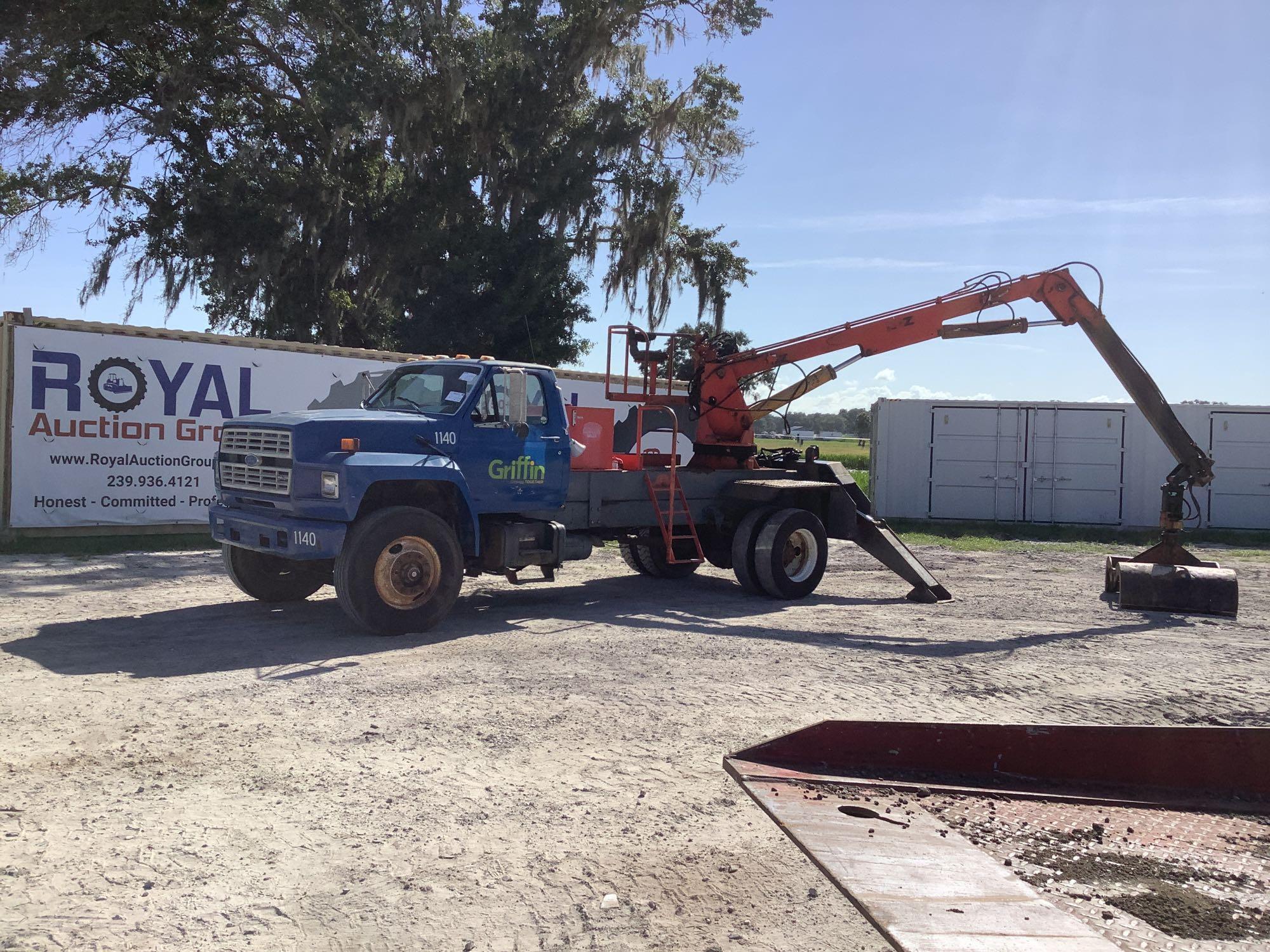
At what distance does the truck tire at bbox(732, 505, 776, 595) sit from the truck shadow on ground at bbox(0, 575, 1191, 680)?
7.7 inches

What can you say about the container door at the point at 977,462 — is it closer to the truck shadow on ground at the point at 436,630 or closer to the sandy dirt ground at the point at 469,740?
the truck shadow on ground at the point at 436,630

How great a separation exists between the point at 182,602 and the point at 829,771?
24.3ft

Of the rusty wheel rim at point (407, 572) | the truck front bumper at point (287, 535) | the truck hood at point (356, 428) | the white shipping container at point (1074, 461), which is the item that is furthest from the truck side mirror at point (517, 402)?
the white shipping container at point (1074, 461)

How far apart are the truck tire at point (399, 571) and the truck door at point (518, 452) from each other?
796mm

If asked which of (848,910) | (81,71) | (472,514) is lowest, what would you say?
(848,910)

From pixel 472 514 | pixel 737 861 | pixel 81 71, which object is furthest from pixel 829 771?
pixel 81 71

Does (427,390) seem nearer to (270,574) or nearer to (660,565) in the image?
(270,574)

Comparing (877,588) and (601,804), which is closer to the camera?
(601,804)

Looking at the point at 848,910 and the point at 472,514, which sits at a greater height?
the point at 472,514

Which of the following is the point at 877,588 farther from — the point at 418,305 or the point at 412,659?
the point at 418,305

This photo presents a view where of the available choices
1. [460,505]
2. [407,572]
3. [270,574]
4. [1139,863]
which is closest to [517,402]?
[460,505]

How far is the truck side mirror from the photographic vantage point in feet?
31.5

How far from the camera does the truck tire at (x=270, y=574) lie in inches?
380

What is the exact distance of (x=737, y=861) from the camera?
4234 millimetres
